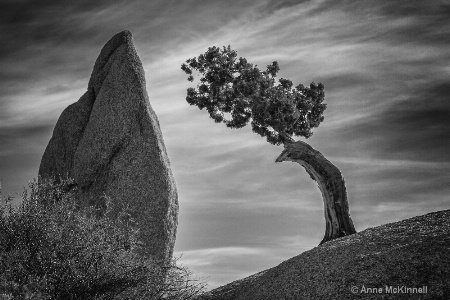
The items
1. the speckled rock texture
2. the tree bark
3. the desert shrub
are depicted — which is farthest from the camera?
the tree bark

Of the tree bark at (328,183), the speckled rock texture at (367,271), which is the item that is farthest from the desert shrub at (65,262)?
the tree bark at (328,183)

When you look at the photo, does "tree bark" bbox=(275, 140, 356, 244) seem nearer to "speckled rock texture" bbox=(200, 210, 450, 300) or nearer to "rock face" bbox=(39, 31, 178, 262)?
"speckled rock texture" bbox=(200, 210, 450, 300)

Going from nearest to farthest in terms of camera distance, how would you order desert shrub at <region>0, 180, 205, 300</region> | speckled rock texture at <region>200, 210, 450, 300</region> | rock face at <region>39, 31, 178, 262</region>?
desert shrub at <region>0, 180, 205, 300</region>, speckled rock texture at <region>200, 210, 450, 300</region>, rock face at <region>39, 31, 178, 262</region>

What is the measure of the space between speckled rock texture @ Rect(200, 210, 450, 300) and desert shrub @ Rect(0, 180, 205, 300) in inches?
111

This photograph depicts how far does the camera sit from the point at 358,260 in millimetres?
12531

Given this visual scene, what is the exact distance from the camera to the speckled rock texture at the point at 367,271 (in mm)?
11109

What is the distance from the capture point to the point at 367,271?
11898 mm

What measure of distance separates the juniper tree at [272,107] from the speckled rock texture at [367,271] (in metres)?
5.25

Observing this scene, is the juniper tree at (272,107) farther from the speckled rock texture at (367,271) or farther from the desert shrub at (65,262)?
the desert shrub at (65,262)

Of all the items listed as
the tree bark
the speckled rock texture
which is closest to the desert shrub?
the speckled rock texture

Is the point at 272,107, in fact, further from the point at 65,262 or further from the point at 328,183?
the point at 65,262

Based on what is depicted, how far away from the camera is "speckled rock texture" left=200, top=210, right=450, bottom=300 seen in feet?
36.4

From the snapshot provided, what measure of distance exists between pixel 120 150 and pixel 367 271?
7678mm

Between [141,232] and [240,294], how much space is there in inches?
123
